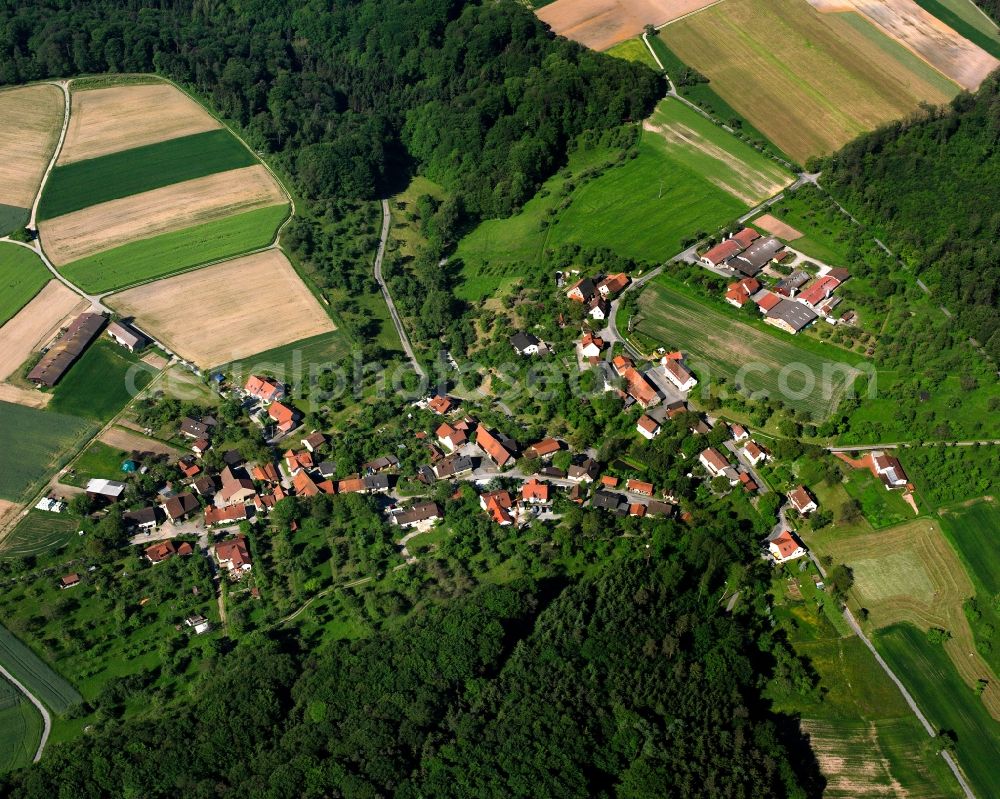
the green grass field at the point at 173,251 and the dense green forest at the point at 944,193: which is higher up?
the dense green forest at the point at 944,193

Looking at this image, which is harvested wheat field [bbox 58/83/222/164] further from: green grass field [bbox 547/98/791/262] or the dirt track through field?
the dirt track through field

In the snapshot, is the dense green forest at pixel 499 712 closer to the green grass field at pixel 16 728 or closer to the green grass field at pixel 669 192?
the green grass field at pixel 16 728

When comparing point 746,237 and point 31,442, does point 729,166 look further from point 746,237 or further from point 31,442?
point 31,442

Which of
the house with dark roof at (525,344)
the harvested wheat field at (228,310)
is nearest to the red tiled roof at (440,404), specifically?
the house with dark roof at (525,344)

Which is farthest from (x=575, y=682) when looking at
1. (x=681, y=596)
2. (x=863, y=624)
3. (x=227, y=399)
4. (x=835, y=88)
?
(x=835, y=88)

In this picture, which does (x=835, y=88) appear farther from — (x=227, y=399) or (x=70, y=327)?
(x=70, y=327)

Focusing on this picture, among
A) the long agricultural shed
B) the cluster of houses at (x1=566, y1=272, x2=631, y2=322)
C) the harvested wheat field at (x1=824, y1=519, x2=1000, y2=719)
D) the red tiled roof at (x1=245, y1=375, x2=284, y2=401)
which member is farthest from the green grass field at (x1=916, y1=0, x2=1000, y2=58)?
the long agricultural shed

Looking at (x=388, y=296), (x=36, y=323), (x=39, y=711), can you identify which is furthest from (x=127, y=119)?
(x=39, y=711)
